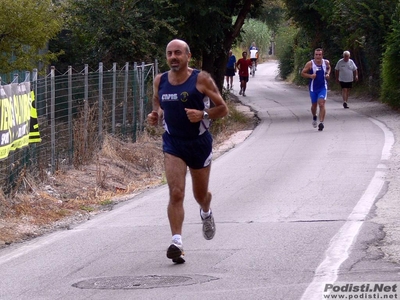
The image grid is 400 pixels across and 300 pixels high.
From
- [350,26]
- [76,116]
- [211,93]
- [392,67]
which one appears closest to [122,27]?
[76,116]

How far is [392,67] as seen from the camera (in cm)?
2459

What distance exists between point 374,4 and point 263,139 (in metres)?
9.33

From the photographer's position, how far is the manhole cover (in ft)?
22.5

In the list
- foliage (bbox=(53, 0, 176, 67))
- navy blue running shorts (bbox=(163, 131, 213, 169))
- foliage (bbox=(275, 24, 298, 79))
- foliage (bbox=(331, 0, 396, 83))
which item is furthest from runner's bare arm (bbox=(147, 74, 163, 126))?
foliage (bbox=(275, 24, 298, 79))

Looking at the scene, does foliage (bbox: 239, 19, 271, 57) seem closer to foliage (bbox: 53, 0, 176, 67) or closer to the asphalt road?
foliage (bbox: 53, 0, 176, 67)

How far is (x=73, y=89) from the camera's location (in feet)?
50.6

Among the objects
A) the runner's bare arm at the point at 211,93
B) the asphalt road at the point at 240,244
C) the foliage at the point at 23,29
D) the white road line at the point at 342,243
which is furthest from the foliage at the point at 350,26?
the runner's bare arm at the point at 211,93

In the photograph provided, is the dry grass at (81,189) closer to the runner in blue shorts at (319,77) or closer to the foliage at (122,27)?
the foliage at (122,27)

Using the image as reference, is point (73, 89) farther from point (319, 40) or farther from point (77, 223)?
point (319, 40)

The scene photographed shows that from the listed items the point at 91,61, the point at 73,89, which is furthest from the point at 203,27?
the point at 73,89

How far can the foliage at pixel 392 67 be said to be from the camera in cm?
2405

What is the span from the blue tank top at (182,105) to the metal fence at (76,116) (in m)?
4.34

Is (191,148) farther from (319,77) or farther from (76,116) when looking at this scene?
(319,77)

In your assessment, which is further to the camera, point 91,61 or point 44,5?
point 91,61
